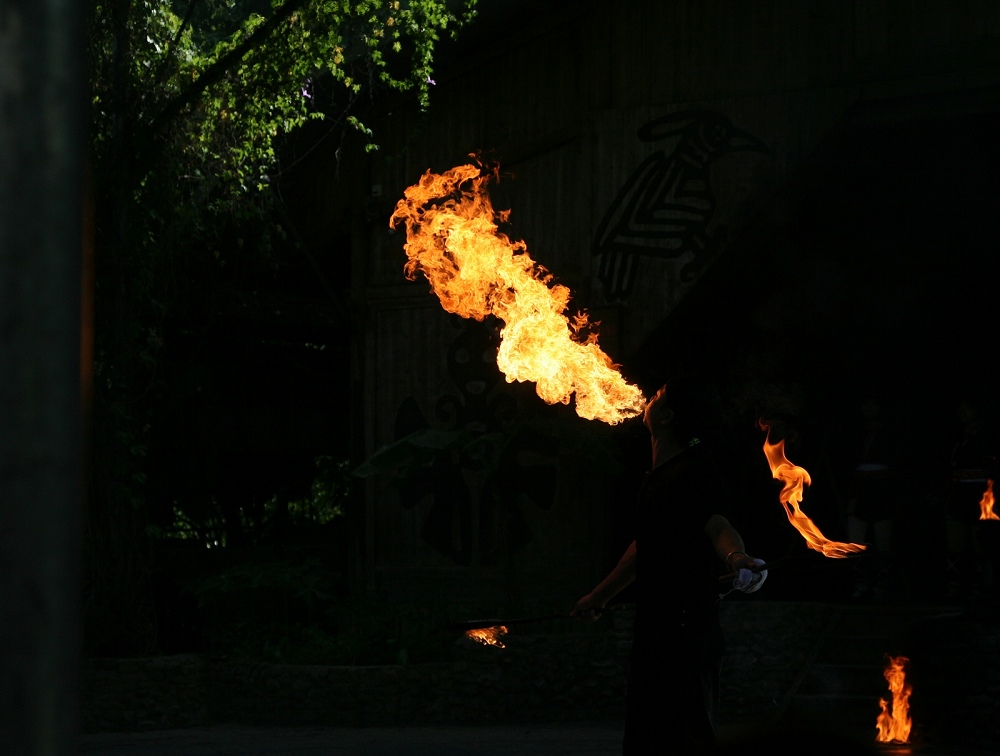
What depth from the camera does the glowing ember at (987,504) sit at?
39.9 ft

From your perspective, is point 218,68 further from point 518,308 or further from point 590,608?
point 590,608

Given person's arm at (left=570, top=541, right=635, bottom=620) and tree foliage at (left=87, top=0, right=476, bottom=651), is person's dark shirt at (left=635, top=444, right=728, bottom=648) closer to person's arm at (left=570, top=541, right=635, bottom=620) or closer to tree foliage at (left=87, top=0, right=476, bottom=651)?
person's arm at (left=570, top=541, right=635, bottom=620)

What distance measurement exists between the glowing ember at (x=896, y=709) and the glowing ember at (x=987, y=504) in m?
1.98

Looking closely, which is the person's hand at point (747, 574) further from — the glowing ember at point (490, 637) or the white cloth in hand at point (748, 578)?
the glowing ember at point (490, 637)

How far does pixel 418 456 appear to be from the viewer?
12.9 metres

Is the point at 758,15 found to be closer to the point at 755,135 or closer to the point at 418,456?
the point at 755,135

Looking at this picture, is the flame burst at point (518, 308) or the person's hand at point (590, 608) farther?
the flame burst at point (518, 308)

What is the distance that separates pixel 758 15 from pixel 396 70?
4239 millimetres

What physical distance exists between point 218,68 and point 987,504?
8299 mm

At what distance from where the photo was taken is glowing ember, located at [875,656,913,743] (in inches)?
413

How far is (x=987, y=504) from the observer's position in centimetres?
1217

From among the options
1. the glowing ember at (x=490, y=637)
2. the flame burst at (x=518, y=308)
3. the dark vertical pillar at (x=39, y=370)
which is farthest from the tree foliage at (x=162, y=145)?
the dark vertical pillar at (x=39, y=370)

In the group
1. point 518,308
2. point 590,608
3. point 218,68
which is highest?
point 218,68

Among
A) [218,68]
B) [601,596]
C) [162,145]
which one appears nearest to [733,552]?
[601,596]
